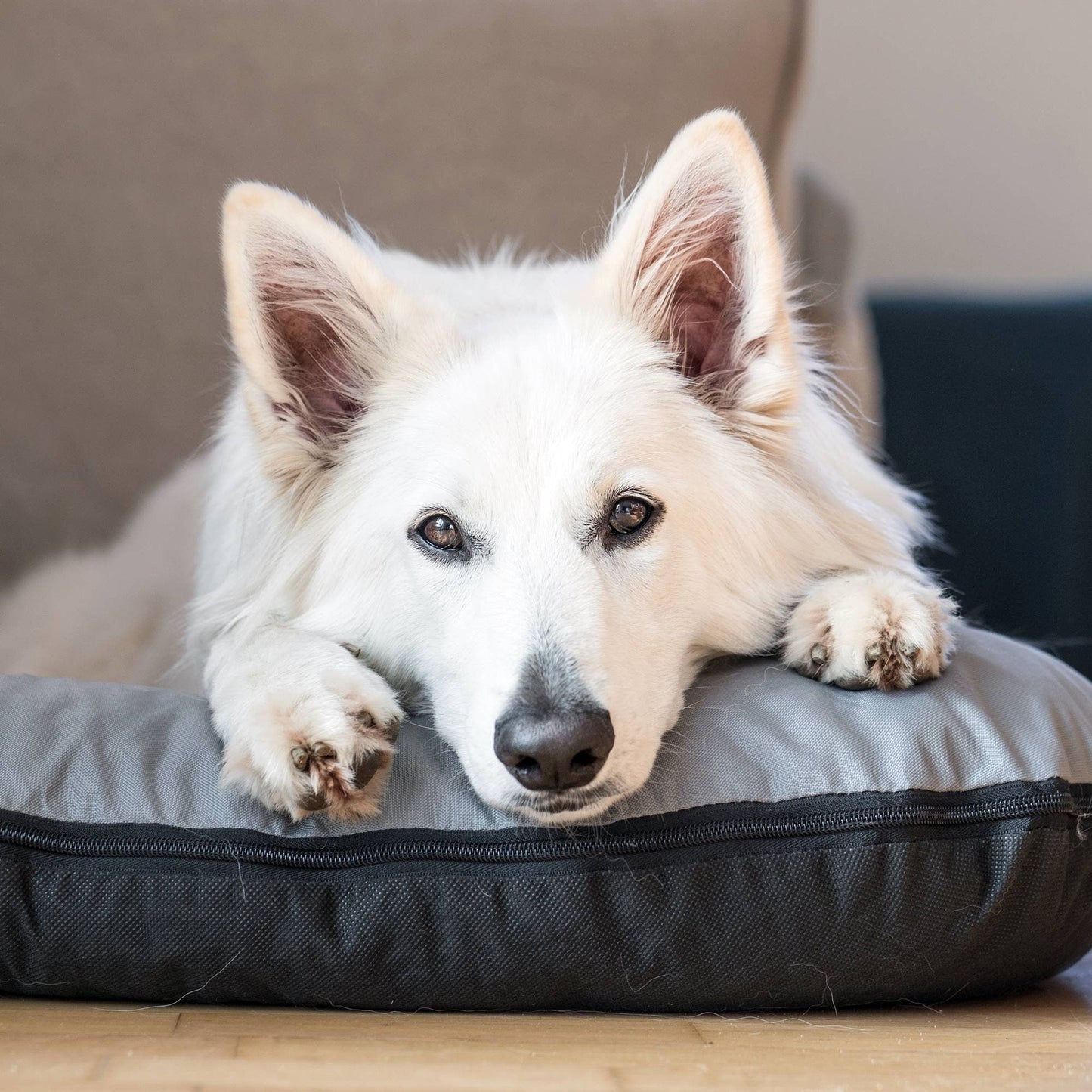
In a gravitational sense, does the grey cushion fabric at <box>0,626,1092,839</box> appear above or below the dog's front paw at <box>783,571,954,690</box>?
below

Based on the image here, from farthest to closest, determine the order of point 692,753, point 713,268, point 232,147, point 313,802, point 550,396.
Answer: point 232,147, point 713,268, point 550,396, point 692,753, point 313,802

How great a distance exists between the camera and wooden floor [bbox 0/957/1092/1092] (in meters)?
1.13

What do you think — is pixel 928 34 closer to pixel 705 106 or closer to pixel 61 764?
pixel 705 106

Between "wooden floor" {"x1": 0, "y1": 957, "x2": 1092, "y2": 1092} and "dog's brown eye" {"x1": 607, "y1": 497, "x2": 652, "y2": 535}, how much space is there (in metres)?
0.64

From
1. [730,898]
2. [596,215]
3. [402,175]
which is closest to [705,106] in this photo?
[596,215]

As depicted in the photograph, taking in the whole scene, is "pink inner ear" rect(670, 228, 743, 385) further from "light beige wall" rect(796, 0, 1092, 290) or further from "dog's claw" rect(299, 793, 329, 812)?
"light beige wall" rect(796, 0, 1092, 290)

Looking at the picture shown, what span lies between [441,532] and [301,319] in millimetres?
439

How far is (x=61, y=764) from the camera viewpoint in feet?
4.60

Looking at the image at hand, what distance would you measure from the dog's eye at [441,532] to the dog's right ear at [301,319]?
11.4 inches

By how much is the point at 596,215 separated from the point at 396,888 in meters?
2.36

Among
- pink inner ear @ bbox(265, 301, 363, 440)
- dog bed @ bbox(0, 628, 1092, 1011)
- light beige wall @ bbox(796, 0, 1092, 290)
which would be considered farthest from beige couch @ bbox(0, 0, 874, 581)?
dog bed @ bbox(0, 628, 1092, 1011)

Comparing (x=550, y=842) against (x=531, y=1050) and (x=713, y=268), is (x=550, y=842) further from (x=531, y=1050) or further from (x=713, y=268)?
(x=713, y=268)

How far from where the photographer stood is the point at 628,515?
5.33 feet

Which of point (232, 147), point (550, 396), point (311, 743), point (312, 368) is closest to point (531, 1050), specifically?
point (311, 743)
